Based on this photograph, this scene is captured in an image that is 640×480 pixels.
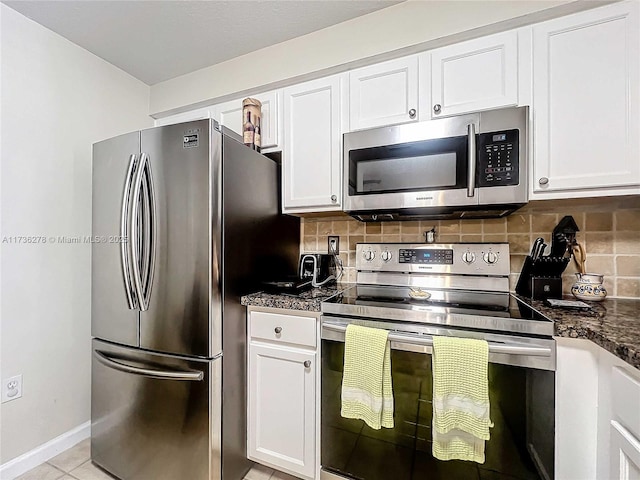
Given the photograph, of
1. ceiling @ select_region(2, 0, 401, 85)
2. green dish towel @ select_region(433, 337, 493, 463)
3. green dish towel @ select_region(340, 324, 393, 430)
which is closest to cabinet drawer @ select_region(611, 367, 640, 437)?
green dish towel @ select_region(433, 337, 493, 463)

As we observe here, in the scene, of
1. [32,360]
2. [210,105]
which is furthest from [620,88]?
[32,360]

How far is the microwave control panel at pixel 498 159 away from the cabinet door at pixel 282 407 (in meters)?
1.16

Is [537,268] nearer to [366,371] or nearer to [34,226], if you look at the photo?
[366,371]

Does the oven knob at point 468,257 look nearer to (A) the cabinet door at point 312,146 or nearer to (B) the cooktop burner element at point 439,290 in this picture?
(B) the cooktop burner element at point 439,290

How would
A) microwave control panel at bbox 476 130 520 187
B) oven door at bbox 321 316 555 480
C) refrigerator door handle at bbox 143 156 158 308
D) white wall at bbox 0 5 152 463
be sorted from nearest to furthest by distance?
oven door at bbox 321 316 555 480 → microwave control panel at bbox 476 130 520 187 → refrigerator door handle at bbox 143 156 158 308 → white wall at bbox 0 5 152 463

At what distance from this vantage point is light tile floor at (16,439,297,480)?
1456 mm

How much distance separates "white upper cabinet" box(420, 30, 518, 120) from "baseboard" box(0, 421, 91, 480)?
2.72m

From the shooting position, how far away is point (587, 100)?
117 centimetres

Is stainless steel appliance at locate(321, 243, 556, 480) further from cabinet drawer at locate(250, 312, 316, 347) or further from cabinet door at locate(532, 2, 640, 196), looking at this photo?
cabinet door at locate(532, 2, 640, 196)

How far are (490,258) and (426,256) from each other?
1.07 feet

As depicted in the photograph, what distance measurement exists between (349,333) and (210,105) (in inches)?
73.2

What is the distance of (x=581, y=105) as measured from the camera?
1.18 metres

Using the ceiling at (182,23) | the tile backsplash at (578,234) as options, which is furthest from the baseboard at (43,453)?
the ceiling at (182,23)

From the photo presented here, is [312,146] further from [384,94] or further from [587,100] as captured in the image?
[587,100]
